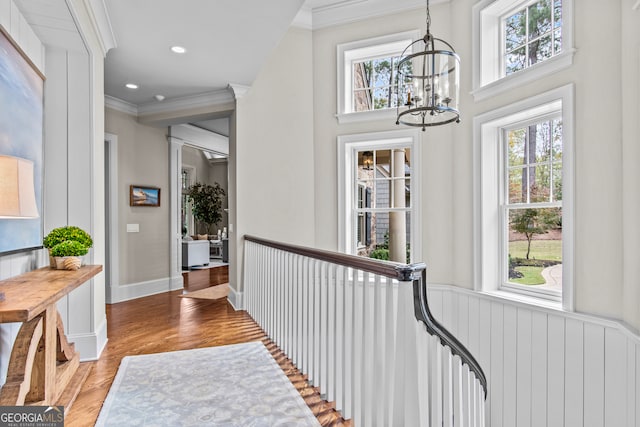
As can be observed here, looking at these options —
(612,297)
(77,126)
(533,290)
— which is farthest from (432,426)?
(77,126)

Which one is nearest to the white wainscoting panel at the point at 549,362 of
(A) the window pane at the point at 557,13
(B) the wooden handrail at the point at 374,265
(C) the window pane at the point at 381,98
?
(B) the wooden handrail at the point at 374,265

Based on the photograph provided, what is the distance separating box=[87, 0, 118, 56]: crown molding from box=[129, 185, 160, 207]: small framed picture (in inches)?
91.2

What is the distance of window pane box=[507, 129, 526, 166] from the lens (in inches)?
134

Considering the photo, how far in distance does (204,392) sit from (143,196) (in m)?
3.63

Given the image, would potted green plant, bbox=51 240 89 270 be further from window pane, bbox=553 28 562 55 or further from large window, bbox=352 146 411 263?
window pane, bbox=553 28 562 55

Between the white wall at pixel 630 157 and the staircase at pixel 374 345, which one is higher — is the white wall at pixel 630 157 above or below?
above

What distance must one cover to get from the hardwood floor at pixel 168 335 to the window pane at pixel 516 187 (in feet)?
8.28

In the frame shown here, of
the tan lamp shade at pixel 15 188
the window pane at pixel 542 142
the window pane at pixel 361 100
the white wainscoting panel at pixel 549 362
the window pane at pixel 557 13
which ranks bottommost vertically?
the white wainscoting panel at pixel 549 362

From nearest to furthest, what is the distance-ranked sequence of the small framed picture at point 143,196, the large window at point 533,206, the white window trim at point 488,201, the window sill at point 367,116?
the large window at point 533,206, the white window trim at point 488,201, the window sill at point 367,116, the small framed picture at point 143,196

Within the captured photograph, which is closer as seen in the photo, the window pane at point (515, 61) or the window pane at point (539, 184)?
the window pane at point (539, 184)

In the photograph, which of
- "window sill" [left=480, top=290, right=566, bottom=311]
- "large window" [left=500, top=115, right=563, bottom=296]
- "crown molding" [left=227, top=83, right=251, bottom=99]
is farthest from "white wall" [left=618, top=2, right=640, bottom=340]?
"crown molding" [left=227, top=83, right=251, bottom=99]

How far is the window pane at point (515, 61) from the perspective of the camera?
3348 mm

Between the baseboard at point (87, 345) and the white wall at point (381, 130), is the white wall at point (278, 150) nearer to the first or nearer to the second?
the white wall at point (381, 130)

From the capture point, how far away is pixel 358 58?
446 centimetres
